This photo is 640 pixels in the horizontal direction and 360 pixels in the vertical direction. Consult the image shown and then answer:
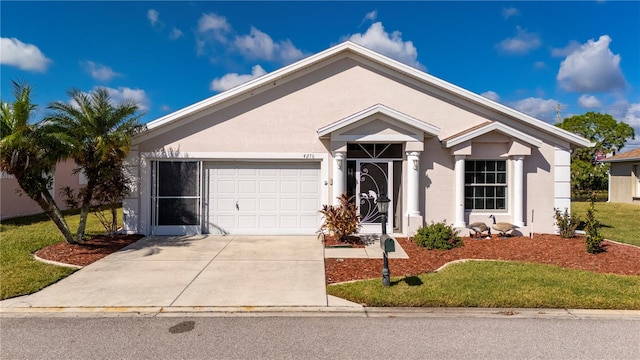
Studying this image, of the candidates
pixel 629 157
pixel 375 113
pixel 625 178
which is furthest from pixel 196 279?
pixel 625 178

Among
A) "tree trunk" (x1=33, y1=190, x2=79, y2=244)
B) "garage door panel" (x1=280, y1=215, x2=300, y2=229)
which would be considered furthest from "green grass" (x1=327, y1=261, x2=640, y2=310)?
"tree trunk" (x1=33, y1=190, x2=79, y2=244)

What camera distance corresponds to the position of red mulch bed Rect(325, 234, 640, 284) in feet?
23.7

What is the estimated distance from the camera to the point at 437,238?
30.0 feet

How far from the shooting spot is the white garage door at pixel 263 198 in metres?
11.1

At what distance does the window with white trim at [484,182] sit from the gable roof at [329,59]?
163cm

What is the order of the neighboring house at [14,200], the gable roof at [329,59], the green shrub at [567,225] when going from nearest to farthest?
the green shrub at [567,225]
the gable roof at [329,59]
the neighboring house at [14,200]

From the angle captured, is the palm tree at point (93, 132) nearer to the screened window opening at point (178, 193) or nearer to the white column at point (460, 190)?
the screened window opening at point (178, 193)

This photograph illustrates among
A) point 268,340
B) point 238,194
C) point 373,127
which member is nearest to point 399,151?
point 373,127

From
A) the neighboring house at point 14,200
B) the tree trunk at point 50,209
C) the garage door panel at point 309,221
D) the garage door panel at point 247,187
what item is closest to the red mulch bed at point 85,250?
the tree trunk at point 50,209

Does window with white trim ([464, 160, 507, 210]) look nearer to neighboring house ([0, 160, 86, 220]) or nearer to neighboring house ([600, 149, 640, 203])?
neighboring house ([0, 160, 86, 220])

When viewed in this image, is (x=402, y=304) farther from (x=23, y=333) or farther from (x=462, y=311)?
(x=23, y=333)

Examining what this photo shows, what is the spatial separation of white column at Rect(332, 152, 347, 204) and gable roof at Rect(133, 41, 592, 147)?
305 cm

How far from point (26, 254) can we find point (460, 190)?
1131 centimetres

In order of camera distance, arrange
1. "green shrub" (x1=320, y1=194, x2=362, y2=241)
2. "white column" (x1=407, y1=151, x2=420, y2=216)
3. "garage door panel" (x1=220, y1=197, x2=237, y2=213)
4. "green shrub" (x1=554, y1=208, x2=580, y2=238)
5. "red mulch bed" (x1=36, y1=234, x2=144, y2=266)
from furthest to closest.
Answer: "garage door panel" (x1=220, y1=197, x2=237, y2=213) → "white column" (x1=407, y1=151, x2=420, y2=216) → "green shrub" (x1=554, y1=208, x2=580, y2=238) → "green shrub" (x1=320, y1=194, x2=362, y2=241) → "red mulch bed" (x1=36, y1=234, x2=144, y2=266)
